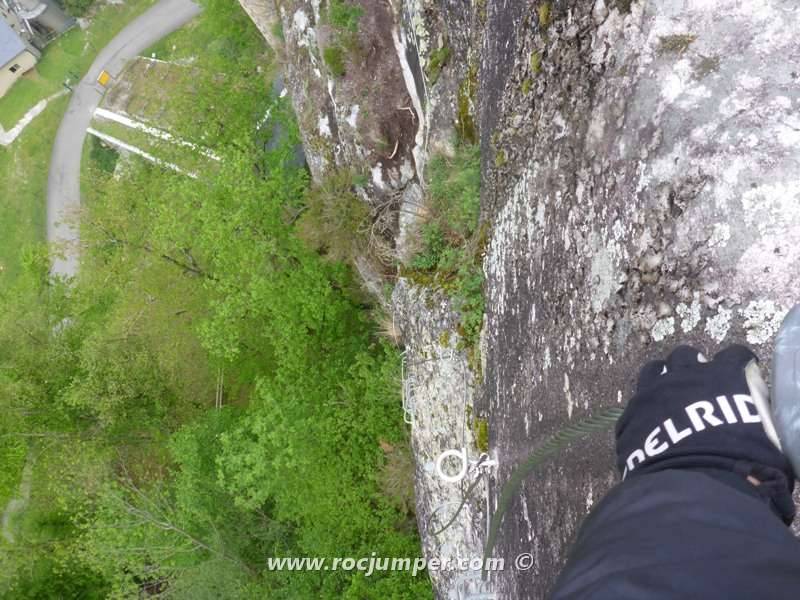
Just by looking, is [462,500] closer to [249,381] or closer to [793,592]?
[793,592]

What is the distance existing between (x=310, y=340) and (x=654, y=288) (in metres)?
8.37

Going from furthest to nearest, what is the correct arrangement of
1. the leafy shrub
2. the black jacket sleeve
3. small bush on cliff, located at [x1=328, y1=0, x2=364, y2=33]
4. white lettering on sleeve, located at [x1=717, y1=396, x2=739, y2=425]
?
the leafy shrub < small bush on cliff, located at [x1=328, y1=0, x2=364, y2=33] < white lettering on sleeve, located at [x1=717, y1=396, x2=739, y2=425] < the black jacket sleeve

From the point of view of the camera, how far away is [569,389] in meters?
3.66

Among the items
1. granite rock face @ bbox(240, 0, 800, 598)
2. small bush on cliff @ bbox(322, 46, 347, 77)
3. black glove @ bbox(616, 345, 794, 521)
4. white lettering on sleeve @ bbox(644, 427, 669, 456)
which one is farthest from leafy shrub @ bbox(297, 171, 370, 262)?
white lettering on sleeve @ bbox(644, 427, 669, 456)

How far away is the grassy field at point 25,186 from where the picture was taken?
2023 centimetres

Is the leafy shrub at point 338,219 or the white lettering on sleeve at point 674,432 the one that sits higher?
the leafy shrub at point 338,219

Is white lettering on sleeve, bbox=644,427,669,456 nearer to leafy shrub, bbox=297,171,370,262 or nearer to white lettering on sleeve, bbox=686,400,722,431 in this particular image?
white lettering on sleeve, bbox=686,400,722,431

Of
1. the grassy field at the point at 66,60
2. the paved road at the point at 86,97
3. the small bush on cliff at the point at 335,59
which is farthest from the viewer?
the grassy field at the point at 66,60

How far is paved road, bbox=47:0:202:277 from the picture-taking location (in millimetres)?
20609

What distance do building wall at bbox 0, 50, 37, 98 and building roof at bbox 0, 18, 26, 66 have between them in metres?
0.15

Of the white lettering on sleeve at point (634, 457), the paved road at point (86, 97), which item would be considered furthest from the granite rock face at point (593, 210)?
the paved road at point (86, 97)

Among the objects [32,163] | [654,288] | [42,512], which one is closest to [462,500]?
[654,288]

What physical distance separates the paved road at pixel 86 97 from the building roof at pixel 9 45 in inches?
125

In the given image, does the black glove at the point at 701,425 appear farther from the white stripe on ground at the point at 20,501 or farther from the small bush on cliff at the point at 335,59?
the white stripe on ground at the point at 20,501
